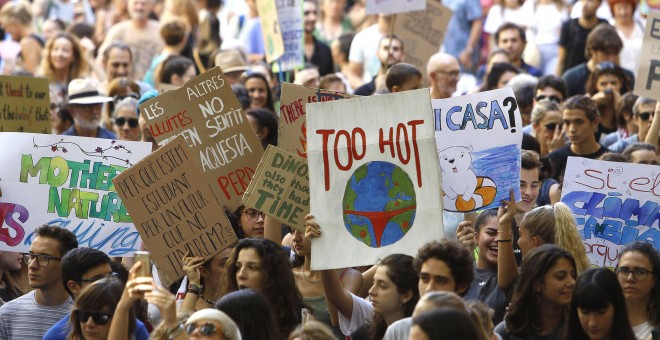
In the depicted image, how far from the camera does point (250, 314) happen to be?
777 centimetres

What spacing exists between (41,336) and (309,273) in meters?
1.57

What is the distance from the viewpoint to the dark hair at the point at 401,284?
336 inches

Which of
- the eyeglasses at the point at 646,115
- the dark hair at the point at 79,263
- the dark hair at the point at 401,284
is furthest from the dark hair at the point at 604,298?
the eyeglasses at the point at 646,115

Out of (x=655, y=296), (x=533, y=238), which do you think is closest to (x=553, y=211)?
(x=533, y=238)

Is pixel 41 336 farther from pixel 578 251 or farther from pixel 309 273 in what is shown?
pixel 578 251

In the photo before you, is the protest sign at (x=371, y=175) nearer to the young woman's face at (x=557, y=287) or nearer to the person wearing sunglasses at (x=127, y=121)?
the young woman's face at (x=557, y=287)

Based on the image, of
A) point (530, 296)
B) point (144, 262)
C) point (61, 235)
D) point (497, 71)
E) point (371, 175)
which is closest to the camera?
point (144, 262)

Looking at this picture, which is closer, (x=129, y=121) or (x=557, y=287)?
(x=557, y=287)

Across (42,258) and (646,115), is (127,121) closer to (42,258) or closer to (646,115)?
(42,258)

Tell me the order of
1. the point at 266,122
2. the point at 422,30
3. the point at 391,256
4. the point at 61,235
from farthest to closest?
the point at 422,30 < the point at 266,122 < the point at 61,235 < the point at 391,256

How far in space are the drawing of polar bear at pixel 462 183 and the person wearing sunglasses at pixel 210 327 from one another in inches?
105

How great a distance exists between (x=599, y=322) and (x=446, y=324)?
1667 mm

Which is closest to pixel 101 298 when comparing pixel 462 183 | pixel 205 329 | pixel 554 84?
pixel 205 329


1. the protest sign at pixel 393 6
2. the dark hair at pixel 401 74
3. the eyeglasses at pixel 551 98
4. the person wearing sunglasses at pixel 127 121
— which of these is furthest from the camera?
the protest sign at pixel 393 6
